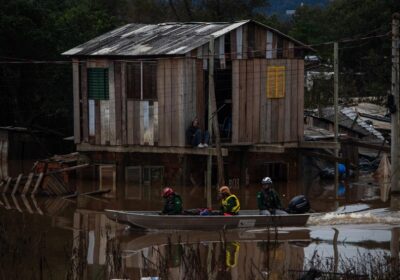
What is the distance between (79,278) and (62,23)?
103 feet

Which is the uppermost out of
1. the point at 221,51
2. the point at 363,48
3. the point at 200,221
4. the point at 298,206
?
the point at 363,48

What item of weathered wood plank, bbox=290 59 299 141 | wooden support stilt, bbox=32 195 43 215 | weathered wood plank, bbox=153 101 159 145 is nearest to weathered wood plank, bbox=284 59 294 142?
weathered wood plank, bbox=290 59 299 141

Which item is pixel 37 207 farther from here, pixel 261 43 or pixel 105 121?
pixel 261 43

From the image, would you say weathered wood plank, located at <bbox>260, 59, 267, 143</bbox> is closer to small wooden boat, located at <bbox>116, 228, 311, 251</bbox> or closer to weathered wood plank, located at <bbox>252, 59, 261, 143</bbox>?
weathered wood plank, located at <bbox>252, 59, 261, 143</bbox>

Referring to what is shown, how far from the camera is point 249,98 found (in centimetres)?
3372

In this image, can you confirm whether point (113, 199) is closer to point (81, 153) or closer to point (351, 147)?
point (81, 153)

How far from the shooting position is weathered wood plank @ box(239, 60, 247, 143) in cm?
3350

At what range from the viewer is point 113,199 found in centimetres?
3180

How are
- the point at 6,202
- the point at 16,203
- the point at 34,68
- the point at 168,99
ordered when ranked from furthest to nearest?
the point at 34,68, the point at 168,99, the point at 6,202, the point at 16,203

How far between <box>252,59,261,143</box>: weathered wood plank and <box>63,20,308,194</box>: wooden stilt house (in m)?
0.03

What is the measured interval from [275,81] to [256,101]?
1.13m

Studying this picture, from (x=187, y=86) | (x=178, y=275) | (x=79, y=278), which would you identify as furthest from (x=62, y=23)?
(x=79, y=278)

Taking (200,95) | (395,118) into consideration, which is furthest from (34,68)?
(395,118)

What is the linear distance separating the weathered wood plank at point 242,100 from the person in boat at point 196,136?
1637mm
